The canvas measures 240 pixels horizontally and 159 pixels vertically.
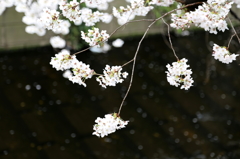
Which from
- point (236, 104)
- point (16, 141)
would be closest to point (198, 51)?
point (236, 104)

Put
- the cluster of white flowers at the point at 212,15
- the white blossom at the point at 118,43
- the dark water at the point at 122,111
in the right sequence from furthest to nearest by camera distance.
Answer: the white blossom at the point at 118,43, the dark water at the point at 122,111, the cluster of white flowers at the point at 212,15

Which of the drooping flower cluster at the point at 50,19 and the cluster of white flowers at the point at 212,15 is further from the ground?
the cluster of white flowers at the point at 212,15

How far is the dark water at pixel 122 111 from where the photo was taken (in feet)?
9.72

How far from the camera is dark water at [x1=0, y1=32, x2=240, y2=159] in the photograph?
9.72ft


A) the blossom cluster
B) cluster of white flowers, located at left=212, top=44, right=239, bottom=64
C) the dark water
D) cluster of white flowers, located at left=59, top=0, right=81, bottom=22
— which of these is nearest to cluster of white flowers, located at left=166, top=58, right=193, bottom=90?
cluster of white flowers, located at left=212, top=44, right=239, bottom=64

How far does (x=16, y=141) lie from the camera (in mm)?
2969

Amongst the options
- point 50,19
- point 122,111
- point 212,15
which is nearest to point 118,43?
point 122,111

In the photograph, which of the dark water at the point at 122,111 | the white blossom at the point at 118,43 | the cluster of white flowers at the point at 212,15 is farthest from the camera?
the white blossom at the point at 118,43

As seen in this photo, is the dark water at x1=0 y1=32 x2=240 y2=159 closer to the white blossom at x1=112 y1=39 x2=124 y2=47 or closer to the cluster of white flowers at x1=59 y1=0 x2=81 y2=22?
the white blossom at x1=112 y1=39 x2=124 y2=47

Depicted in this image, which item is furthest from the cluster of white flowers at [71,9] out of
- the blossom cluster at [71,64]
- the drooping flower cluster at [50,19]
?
the blossom cluster at [71,64]

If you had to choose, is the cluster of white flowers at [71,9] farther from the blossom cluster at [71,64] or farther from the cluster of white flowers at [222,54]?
the cluster of white flowers at [222,54]

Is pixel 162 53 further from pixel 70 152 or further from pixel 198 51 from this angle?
pixel 70 152

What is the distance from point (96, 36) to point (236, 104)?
223cm

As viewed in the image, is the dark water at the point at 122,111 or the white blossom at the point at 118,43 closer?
the dark water at the point at 122,111
